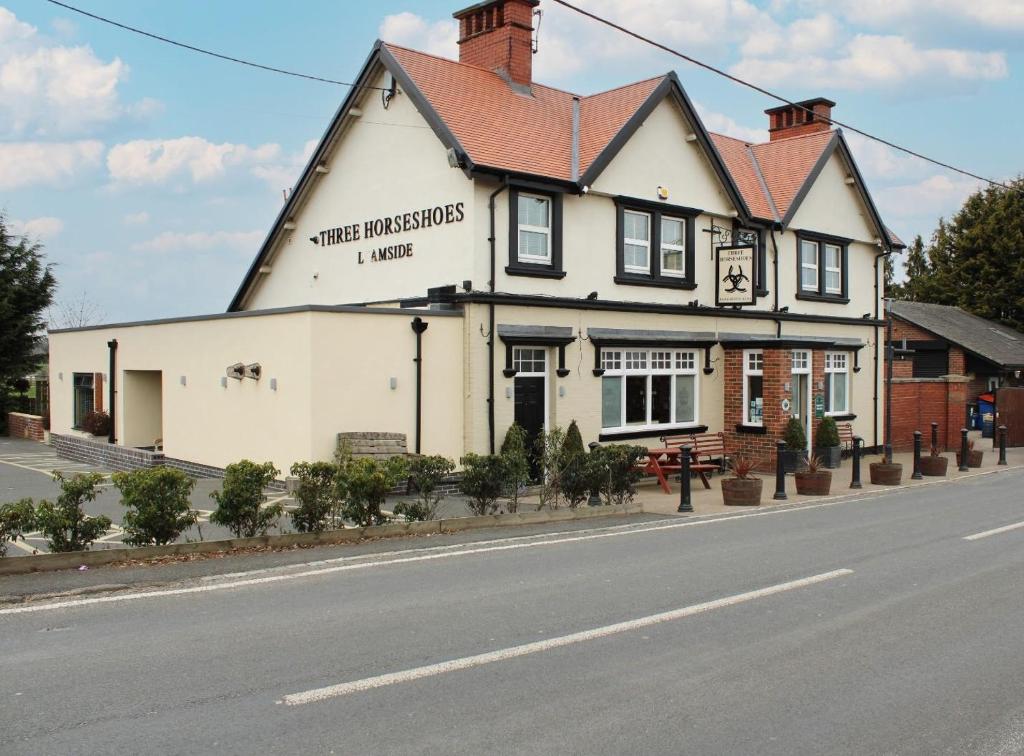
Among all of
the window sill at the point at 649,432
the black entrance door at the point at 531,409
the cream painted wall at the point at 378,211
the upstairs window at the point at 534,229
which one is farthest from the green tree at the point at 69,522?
the window sill at the point at 649,432

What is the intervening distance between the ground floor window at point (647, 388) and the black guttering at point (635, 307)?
0.93 metres

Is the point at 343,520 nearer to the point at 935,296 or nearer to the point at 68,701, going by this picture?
the point at 68,701

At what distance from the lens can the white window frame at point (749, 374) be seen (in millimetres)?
22406

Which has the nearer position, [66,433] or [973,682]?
[973,682]

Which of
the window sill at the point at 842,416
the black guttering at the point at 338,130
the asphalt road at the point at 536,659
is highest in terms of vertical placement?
the black guttering at the point at 338,130

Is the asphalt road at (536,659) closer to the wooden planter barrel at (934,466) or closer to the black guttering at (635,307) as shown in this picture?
the black guttering at (635,307)

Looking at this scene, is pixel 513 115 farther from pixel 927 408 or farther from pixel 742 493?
pixel 927 408

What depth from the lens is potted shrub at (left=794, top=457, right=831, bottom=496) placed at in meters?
17.5

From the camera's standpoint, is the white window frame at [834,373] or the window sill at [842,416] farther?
the white window frame at [834,373]

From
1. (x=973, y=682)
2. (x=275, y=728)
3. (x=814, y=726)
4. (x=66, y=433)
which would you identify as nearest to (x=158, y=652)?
(x=275, y=728)

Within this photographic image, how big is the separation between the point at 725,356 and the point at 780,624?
51.2 feet

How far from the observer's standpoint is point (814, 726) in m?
5.30

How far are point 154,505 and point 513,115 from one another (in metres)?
12.6

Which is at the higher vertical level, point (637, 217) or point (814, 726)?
point (637, 217)
